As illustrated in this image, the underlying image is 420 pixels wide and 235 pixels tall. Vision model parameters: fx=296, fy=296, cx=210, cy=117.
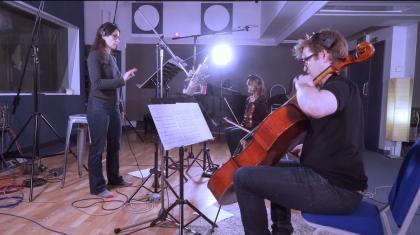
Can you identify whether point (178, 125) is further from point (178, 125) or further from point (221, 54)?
point (221, 54)

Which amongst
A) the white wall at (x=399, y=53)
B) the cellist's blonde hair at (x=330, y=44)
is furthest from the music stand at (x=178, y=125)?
the white wall at (x=399, y=53)

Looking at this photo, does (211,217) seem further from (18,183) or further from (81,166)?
(18,183)

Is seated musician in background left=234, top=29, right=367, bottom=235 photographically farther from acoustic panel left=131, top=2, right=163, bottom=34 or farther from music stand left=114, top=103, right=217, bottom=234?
acoustic panel left=131, top=2, right=163, bottom=34

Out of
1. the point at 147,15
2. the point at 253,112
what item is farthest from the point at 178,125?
the point at 253,112

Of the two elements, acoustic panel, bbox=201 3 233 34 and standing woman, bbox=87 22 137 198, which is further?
standing woman, bbox=87 22 137 198

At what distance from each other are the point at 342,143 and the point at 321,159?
90 millimetres

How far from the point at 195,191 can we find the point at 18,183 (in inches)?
57.5

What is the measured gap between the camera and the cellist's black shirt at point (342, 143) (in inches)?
39.9

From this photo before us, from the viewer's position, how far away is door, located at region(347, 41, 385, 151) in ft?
13.6

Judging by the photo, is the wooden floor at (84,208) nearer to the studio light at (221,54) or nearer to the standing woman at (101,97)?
the standing woman at (101,97)

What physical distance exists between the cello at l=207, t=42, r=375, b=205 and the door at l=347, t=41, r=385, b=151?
3.61 m

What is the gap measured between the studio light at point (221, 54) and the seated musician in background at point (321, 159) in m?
4.48

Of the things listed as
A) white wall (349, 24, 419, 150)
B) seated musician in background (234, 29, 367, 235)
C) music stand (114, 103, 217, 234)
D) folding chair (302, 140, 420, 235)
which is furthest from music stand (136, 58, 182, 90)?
white wall (349, 24, 419, 150)

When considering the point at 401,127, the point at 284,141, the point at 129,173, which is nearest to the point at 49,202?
the point at 129,173
